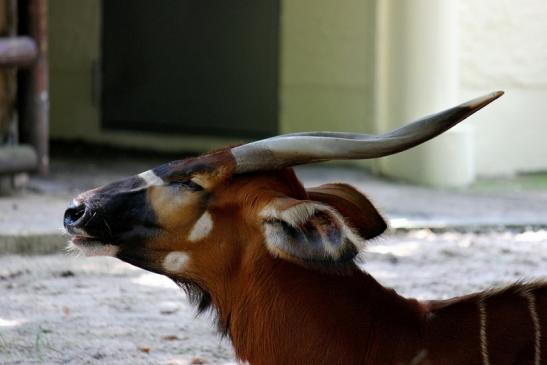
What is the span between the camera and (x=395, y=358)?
301cm

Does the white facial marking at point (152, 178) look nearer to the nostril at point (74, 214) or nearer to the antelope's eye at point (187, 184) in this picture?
the antelope's eye at point (187, 184)

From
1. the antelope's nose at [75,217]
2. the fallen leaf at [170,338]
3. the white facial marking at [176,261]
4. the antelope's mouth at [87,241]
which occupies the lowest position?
the fallen leaf at [170,338]

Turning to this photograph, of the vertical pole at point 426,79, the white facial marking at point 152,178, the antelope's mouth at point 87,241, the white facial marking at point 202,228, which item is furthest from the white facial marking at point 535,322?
the vertical pole at point 426,79

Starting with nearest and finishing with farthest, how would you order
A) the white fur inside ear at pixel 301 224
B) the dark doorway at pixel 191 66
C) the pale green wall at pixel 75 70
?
1. the white fur inside ear at pixel 301 224
2. the dark doorway at pixel 191 66
3. the pale green wall at pixel 75 70

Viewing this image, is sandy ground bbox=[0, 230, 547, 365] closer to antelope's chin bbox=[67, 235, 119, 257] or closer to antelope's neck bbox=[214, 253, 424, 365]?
antelope's neck bbox=[214, 253, 424, 365]

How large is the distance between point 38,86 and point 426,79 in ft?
10.6

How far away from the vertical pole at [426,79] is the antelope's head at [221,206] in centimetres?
645

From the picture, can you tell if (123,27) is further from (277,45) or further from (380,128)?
(380,128)

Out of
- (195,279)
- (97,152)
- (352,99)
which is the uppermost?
(195,279)

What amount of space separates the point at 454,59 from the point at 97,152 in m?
3.90

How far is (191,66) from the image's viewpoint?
470 inches

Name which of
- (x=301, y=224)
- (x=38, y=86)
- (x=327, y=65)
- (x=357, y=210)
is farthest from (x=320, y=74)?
(x=301, y=224)

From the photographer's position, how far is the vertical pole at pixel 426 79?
379 inches

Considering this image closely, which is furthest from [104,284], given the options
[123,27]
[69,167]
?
[123,27]
